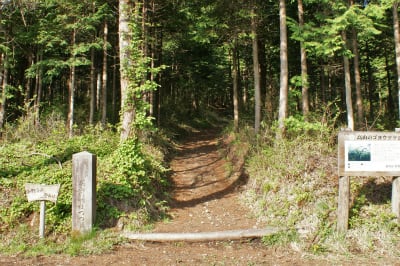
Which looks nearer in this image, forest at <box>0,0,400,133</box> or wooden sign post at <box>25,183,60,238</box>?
wooden sign post at <box>25,183,60,238</box>

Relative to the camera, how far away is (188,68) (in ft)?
82.4

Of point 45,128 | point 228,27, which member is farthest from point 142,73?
point 228,27

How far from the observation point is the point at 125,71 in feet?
27.8

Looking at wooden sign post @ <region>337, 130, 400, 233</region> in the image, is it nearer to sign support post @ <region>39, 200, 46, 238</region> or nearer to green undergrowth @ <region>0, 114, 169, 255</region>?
green undergrowth @ <region>0, 114, 169, 255</region>

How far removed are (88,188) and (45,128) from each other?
6269 millimetres

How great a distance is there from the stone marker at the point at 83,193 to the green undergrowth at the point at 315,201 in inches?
153

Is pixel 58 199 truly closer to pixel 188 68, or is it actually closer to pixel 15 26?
pixel 15 26

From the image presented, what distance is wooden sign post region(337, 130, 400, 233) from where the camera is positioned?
22.4ft

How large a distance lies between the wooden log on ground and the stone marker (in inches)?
34.0

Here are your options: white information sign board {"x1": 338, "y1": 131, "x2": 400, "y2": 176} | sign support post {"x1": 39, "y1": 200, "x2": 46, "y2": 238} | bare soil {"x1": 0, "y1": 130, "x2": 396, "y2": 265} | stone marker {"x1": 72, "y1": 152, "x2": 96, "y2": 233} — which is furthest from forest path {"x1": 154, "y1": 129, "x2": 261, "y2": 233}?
white information sign board {"x1": 338, "y1": 131, "x2": 400, "y2": 176}

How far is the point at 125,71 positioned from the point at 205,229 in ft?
15.0

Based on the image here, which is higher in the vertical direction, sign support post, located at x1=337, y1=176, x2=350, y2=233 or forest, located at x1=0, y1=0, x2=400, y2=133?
forest, located at x1=0, y1=0, x2=400, y2=133

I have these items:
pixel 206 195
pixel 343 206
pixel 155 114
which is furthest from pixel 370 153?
pixel 155 114

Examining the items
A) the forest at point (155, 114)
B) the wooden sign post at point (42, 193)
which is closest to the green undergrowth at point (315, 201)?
the forest at point (155, 114)
